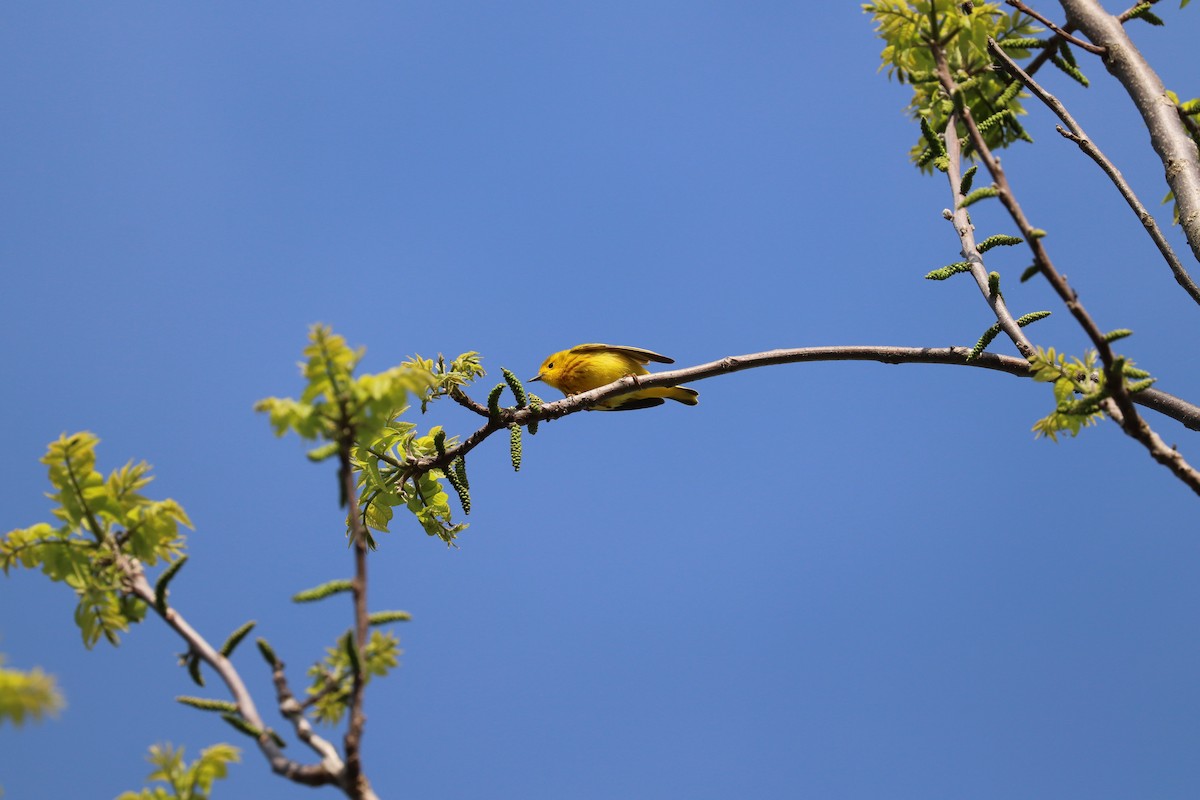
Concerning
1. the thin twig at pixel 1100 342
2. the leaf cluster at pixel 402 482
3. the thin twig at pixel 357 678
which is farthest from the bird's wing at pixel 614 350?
the thin twig at pixel 357 678

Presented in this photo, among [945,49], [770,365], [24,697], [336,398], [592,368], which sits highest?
[592,368]

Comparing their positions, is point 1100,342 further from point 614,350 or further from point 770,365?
point 614,350

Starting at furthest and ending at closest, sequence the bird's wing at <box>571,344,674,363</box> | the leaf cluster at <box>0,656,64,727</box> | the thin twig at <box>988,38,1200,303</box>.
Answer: the bird's wing at <box>571,344,674,363</box> < the thin twig at <box>988,38,1200,303</box> < the leaf cluster at <box>0,656,64,727</box>

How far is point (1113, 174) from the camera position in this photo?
5184mm

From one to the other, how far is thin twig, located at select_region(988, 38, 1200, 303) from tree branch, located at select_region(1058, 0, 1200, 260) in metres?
0.15

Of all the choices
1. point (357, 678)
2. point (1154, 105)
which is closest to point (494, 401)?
point (357, 678)

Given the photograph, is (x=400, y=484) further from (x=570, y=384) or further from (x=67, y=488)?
(x=570, y=384)

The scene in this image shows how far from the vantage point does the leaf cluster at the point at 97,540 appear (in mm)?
3426

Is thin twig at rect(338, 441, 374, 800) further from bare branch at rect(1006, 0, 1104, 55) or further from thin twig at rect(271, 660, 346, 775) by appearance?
bare branch at rect(1006, 0, 1104, 55)

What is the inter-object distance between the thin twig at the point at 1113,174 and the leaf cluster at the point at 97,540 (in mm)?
4586

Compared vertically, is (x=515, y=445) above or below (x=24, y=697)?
above

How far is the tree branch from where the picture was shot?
17.3ft

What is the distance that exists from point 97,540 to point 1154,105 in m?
5.86

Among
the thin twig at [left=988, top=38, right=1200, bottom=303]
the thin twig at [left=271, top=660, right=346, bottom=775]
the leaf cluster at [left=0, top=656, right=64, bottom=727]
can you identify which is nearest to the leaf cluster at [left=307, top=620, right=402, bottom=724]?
the thin twig at [left=271, top=660, right=346, bottom=775]
